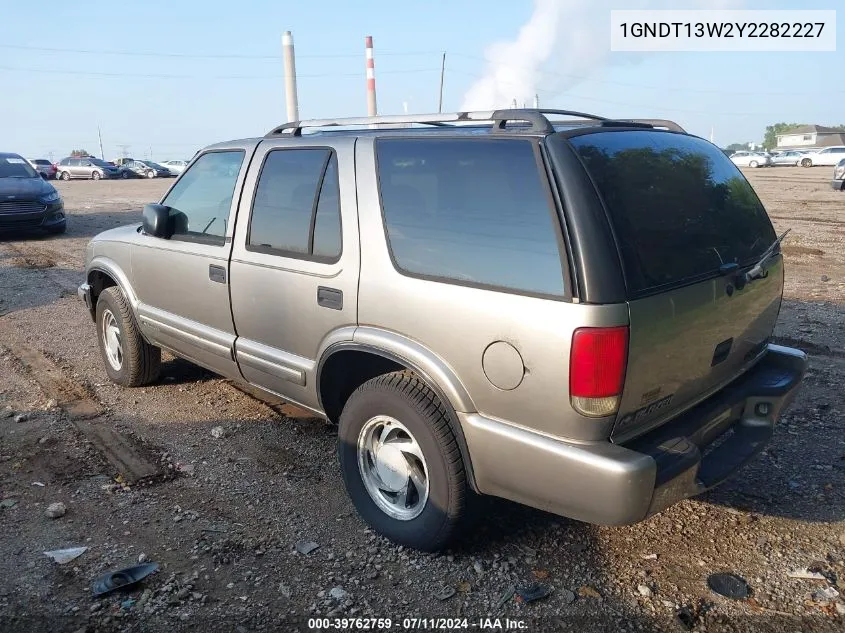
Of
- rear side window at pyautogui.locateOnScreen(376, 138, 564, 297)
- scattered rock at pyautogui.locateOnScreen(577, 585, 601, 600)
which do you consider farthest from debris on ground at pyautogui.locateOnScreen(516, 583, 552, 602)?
rear side window at pyautogui.locateOnScreen(376, 138, 564, 297)

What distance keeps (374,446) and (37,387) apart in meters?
3.41

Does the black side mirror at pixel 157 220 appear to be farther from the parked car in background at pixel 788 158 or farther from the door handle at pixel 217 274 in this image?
the parked car in background at pixel 788 158

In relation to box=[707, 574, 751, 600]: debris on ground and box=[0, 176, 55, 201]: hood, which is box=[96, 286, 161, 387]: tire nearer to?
box=[707, 574, 751, 600]: debris on ground

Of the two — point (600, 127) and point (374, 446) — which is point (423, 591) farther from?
point (600, 127)

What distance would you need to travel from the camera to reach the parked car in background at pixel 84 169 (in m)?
41.1

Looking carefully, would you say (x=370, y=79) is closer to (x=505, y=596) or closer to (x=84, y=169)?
(x=84, y=169)

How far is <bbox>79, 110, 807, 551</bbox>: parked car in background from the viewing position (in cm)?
246

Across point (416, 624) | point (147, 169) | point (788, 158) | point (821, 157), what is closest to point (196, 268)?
point (416, 624)

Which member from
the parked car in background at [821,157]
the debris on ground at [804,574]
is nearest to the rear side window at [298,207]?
the debris on ground at [804,574]

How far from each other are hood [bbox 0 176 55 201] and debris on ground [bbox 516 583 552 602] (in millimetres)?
13144

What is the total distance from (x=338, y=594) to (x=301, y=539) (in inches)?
18.7

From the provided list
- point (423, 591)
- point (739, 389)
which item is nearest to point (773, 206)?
point (739, 389)

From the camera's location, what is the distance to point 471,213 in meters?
2.79

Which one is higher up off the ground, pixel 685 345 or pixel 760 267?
pixel 760 267
